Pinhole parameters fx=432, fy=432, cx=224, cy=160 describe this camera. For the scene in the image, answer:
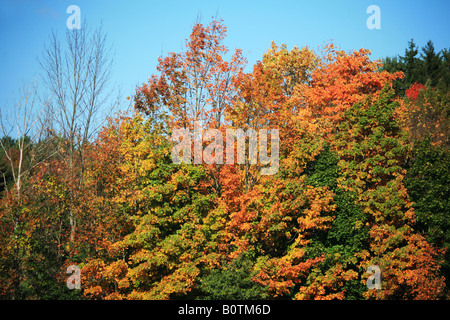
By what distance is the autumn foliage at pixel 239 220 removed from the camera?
25781mm

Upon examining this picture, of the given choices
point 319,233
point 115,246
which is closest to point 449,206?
point 319,233

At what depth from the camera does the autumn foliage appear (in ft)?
84.6

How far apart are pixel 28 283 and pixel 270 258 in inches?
573

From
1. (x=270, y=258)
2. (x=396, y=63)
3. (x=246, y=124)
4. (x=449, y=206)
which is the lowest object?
(x=270, y=258)

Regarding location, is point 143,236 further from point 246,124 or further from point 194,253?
point 246,124

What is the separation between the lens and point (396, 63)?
59500 mm

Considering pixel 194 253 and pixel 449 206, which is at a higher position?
pixel 449 206

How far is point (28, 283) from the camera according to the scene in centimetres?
2452

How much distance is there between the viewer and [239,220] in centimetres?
2828
